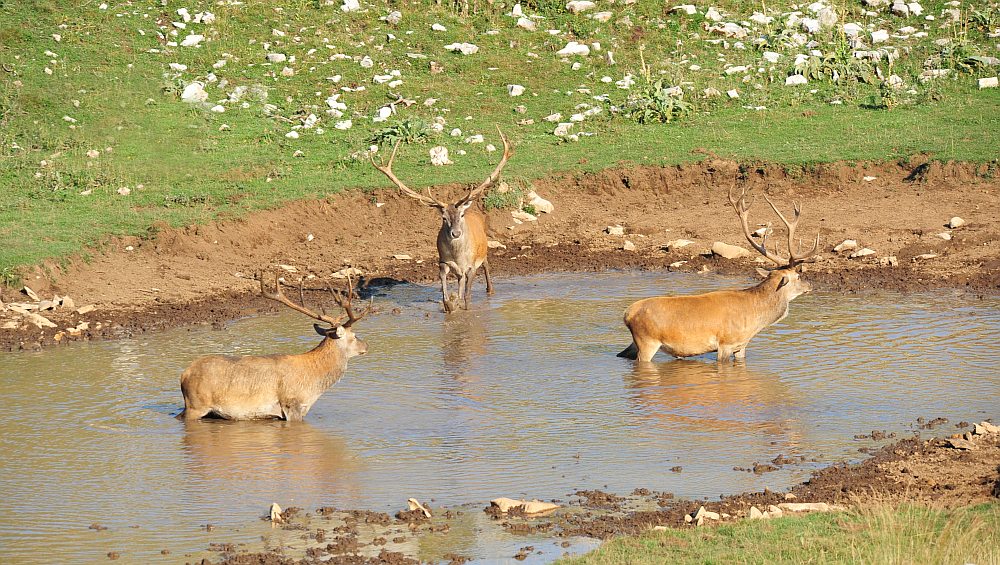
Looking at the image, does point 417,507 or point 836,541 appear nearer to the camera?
point 836,541

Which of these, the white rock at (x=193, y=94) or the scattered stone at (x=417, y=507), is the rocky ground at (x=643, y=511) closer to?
the scattered stone at (x=417, y=507)

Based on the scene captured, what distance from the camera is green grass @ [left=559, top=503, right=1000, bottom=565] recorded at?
7.22 m

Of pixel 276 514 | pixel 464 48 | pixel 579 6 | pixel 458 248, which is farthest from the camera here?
pixel 579 6

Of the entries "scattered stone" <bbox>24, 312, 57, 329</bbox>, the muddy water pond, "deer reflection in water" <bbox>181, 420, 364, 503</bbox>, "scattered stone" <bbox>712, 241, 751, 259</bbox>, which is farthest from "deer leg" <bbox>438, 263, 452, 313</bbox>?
"deer reflection in water" <bbox>181, 420, 364, 503</bbox>

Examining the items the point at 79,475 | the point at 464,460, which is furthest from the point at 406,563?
the point at 79,475

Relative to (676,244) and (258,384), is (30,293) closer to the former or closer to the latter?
(258,384)

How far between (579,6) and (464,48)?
2739 millimetres

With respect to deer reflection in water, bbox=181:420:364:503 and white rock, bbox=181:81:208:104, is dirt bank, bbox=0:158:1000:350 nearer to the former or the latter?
deer reflection in water, bbox=181:420:364:503

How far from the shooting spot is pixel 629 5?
85.1ft

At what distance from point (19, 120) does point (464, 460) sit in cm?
1420

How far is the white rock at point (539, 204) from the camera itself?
1980cm

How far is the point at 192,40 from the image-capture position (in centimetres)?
2438

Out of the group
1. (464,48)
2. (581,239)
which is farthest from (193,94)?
(581,239)

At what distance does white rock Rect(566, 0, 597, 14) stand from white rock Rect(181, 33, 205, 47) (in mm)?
7359
